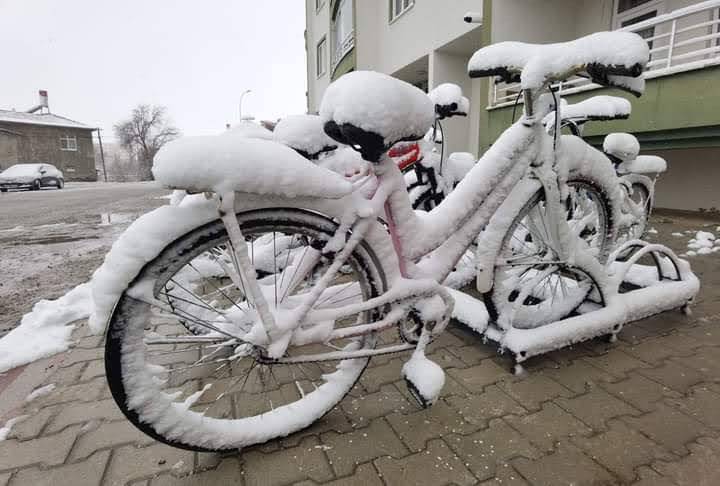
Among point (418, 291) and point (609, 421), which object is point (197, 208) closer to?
point (418, 291)

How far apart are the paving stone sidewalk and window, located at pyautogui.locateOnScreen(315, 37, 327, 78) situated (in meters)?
20.0

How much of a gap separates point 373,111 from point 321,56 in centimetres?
Answer: 2115

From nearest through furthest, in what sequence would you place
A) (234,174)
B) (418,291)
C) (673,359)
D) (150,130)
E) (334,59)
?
(234,174) < (418,291) < (673,359) < (334,59) < (150,130)

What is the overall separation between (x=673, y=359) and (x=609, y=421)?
0.79 meters

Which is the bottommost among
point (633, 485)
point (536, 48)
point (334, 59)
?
point (633, 485)

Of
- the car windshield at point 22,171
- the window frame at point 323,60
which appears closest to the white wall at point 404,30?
the window frame at point 323,60

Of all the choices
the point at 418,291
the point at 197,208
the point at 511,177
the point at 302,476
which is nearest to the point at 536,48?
the point at 511,177

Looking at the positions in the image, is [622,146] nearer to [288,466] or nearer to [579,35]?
[288,466]

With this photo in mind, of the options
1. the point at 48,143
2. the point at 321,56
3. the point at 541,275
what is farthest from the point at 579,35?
the point at 48,143

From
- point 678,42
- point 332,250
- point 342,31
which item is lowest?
point 332,250

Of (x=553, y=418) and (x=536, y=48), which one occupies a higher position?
(x=536, y=48)

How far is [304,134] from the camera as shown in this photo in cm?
194

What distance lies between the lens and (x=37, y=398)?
73.6 inches

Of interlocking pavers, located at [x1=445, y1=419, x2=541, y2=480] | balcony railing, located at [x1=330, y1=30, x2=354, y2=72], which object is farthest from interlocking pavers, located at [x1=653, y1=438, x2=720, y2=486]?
balcony railing, located at [x1=330, y1=30, x2=354, y2=72]
